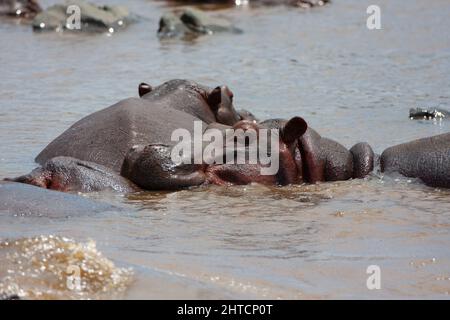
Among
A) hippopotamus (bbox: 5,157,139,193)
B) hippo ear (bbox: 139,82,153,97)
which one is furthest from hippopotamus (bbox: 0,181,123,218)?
hippo ear (bbox: 139,82,153,97)

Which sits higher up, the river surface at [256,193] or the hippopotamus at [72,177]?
the hippopotamus at [72,177]

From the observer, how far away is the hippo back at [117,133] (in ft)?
22.4

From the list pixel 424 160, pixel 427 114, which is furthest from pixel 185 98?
pixel 427 114

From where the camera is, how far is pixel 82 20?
54.3 ft

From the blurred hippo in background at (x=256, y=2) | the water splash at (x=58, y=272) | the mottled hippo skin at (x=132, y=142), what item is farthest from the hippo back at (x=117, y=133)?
the blurred hippo in background at (x=256, y=2)

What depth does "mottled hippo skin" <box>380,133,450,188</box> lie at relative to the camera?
6738 millimetres

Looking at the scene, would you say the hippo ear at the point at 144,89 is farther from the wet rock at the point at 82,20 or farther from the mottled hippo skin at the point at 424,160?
the wet rock at the point at 82,20

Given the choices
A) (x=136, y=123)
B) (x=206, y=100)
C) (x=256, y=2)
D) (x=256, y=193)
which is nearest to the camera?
(x=256, y=193)

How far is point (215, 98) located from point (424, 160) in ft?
5.70

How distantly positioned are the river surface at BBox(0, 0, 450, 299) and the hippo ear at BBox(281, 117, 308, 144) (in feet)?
1.02

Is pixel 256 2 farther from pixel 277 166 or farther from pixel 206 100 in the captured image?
pixel 277 166

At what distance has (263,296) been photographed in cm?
406

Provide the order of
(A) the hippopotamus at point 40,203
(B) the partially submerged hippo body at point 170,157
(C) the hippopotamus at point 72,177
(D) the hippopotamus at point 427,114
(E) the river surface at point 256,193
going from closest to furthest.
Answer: (E) the river surface at point 256,193 < (A) the hippopotamus at point 40,203 < (C) the hippopotamus at point 72,177 < (B) the partially submerged hippo body at point 170,157 < (D) the hippopotamus at point 427,114
